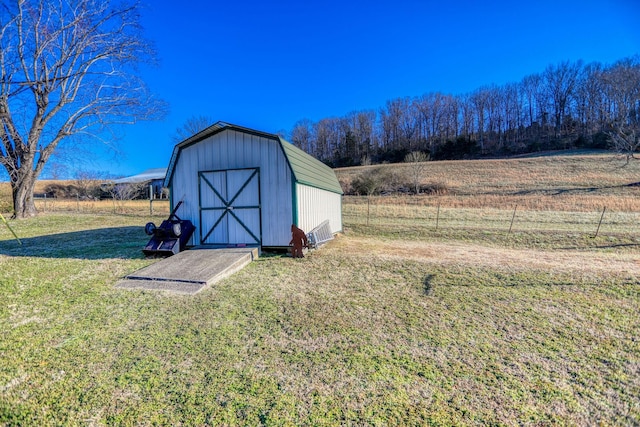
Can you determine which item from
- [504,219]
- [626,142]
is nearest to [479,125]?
[626,142]

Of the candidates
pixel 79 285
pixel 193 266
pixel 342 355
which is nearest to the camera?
pixel 342 355

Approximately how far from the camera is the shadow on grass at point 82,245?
7.64 meters

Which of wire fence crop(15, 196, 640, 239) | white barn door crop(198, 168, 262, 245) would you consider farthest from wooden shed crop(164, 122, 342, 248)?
wire fence crop(15, 196, 640, 239)

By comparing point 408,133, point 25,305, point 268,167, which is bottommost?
point 25,305

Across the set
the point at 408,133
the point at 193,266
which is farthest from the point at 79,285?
the point at 408,133

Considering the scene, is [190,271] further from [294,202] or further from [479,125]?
[479,125]

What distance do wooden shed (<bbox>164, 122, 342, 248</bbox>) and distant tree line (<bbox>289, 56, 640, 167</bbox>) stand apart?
3992 centimetres

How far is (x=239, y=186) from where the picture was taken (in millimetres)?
8227

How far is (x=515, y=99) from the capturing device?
171 feet

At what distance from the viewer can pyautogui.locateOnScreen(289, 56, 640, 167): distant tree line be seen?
43.8 metres

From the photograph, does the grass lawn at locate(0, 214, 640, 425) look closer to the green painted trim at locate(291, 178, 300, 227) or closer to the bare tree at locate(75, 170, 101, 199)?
the green painted trim at locate(291, 178, 300, 227)

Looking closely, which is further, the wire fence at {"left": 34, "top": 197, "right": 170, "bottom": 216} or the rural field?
the wire fence at {"left": 34, "top": 197, "right": 170, "bottom": 216}

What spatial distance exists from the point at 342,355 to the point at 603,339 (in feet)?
10.7

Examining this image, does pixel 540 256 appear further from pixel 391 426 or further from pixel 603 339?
pixel 391 426
